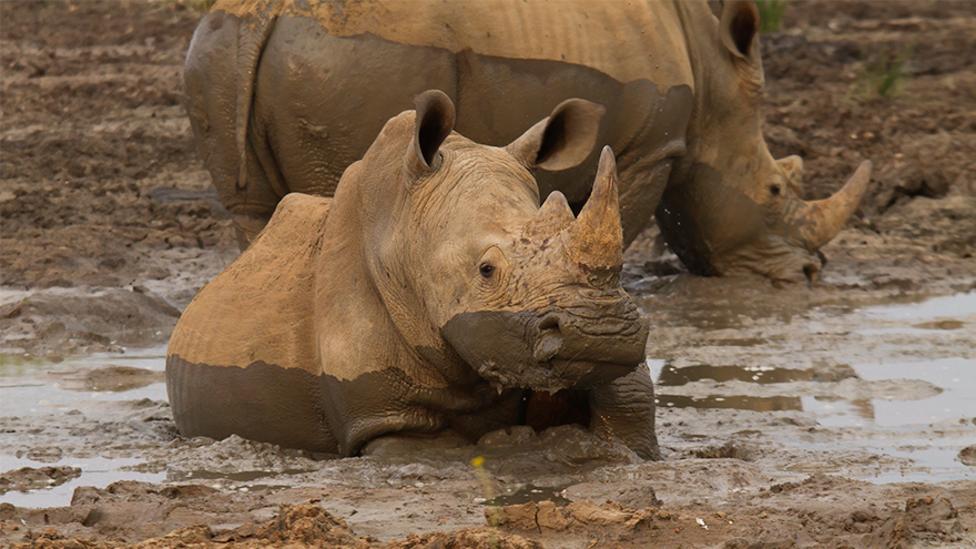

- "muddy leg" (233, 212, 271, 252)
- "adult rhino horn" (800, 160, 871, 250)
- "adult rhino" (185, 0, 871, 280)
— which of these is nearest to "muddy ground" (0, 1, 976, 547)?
"adult rhino horn" (800, 160, 871, 250)

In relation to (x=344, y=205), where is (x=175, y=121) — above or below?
below

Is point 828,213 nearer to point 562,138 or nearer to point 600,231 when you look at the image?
point 562,138

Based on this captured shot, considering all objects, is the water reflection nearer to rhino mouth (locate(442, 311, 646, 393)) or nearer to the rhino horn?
rhino mouth (locate(442, 311, 646, 393))

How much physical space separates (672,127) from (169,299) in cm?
248

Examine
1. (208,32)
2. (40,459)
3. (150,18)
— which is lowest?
(150,18)

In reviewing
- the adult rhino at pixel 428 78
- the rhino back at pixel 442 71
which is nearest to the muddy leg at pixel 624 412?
the adult rhino at pixel 428 78

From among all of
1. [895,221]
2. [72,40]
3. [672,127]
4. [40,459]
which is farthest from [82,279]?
[72,40]

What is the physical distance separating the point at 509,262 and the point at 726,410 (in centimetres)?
193

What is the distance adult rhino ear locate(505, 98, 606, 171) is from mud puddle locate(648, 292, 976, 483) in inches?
47.4

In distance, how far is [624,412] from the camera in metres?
7.07

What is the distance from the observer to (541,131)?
7316 mm

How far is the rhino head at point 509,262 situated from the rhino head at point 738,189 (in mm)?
3251

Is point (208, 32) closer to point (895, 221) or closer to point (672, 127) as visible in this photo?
point (672, 127)

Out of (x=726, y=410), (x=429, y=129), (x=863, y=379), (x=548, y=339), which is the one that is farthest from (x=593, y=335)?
(x=863, y=379)
